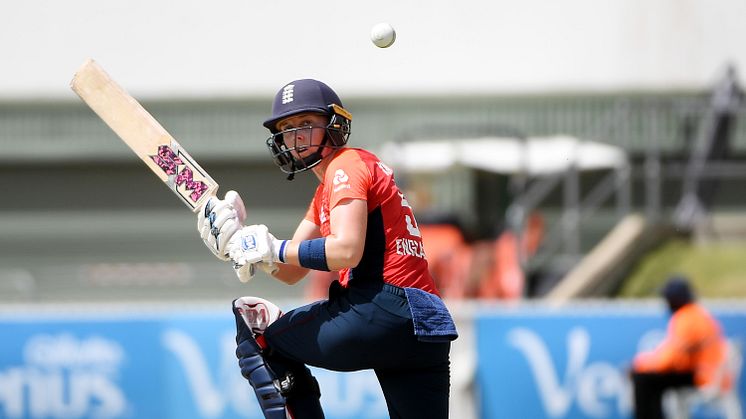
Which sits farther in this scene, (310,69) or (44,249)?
(44,249)

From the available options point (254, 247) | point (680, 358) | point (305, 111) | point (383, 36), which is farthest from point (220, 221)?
point (680, 358)

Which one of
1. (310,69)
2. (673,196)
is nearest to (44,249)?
(310,69)

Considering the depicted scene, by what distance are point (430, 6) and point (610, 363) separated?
12.1 ft

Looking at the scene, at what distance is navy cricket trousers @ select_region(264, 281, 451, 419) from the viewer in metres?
4.82

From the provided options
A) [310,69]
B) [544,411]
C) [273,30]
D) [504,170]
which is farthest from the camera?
[504,170]

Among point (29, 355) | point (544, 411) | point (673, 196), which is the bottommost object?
point (544, 411)

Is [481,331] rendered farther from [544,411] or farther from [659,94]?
[659,94]

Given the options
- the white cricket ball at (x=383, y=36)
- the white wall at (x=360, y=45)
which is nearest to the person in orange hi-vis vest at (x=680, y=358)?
the white wall at (x=360, y=45)

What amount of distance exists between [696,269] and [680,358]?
9.99ft

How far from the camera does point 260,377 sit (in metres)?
5.01

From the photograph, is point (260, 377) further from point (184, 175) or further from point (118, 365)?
point (118, 365)

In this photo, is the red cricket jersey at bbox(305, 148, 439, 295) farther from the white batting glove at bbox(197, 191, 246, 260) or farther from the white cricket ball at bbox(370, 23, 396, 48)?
the white cricket ball at bbox(370, 23, 396, 48)

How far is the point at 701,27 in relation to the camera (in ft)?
48.1

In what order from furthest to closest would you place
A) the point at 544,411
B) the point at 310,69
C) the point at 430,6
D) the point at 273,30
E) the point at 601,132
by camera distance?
the point at 601,132 < the point at 310,69 < the point at 273,30 < the point at 544,411 < the point at 430,6
